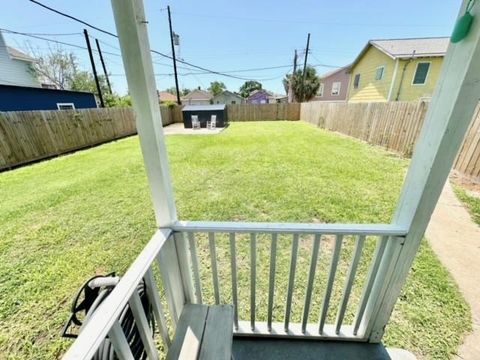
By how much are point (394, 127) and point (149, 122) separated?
7327mm

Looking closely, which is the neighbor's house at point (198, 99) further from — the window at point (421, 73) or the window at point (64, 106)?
the window at point (421, 73)

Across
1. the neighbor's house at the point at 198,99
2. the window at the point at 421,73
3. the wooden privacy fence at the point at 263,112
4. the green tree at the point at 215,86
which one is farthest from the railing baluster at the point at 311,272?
the green tree at the point at 215,86

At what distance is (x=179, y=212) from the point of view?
3.49 meters

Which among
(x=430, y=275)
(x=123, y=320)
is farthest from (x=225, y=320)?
(x=430, y=275)

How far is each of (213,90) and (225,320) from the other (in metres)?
57.7

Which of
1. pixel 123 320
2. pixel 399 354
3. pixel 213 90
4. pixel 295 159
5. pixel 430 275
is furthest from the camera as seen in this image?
pixel 213 90

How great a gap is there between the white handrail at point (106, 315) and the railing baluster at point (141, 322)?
10 centimetres

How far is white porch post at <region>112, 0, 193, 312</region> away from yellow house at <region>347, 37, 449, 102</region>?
46.3 ft

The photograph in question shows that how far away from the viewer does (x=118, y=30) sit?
35.8 inches

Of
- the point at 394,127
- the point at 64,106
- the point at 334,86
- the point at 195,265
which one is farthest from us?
the point at 334,86

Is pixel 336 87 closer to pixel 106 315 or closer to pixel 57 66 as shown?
pixel 106 315

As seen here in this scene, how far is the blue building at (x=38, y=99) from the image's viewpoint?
26.5ft

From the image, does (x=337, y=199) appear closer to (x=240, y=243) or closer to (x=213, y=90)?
(x=240, y=243)

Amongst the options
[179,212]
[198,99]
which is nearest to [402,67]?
[179,212]
